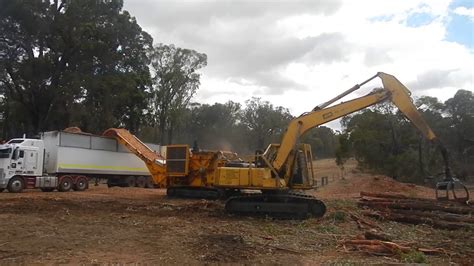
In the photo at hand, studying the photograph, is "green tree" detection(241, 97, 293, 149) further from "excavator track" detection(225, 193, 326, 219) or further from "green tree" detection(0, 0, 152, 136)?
"excavator track" detection(225, 193, 326, 219)

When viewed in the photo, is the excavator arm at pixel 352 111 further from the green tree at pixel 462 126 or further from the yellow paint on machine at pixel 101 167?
the green tree at pixel 462 126

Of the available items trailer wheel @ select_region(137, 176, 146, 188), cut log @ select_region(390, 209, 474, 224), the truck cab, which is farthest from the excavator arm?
trailer wheel @ select_region(137, 176, 146, 188)

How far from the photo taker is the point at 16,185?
25.0 m

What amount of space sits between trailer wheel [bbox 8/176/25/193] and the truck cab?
135 millimetres

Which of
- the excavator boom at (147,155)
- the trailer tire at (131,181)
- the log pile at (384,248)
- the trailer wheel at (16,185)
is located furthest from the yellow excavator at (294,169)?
the trailer tire at (131,181)

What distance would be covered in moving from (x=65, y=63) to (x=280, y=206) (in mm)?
32360

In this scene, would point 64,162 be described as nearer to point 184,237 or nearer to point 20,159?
point 20,159

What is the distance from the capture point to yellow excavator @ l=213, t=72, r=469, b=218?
52.0 ft

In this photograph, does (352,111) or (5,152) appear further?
(5,152)

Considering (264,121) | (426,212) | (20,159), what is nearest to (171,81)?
(264,121)

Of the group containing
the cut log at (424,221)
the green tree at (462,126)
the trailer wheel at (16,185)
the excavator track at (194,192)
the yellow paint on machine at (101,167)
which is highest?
the green tree at (462,126)

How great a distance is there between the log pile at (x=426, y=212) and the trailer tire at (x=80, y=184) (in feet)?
54.6

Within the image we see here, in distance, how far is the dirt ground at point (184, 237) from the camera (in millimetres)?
9405

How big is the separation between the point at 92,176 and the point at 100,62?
15.8 m
